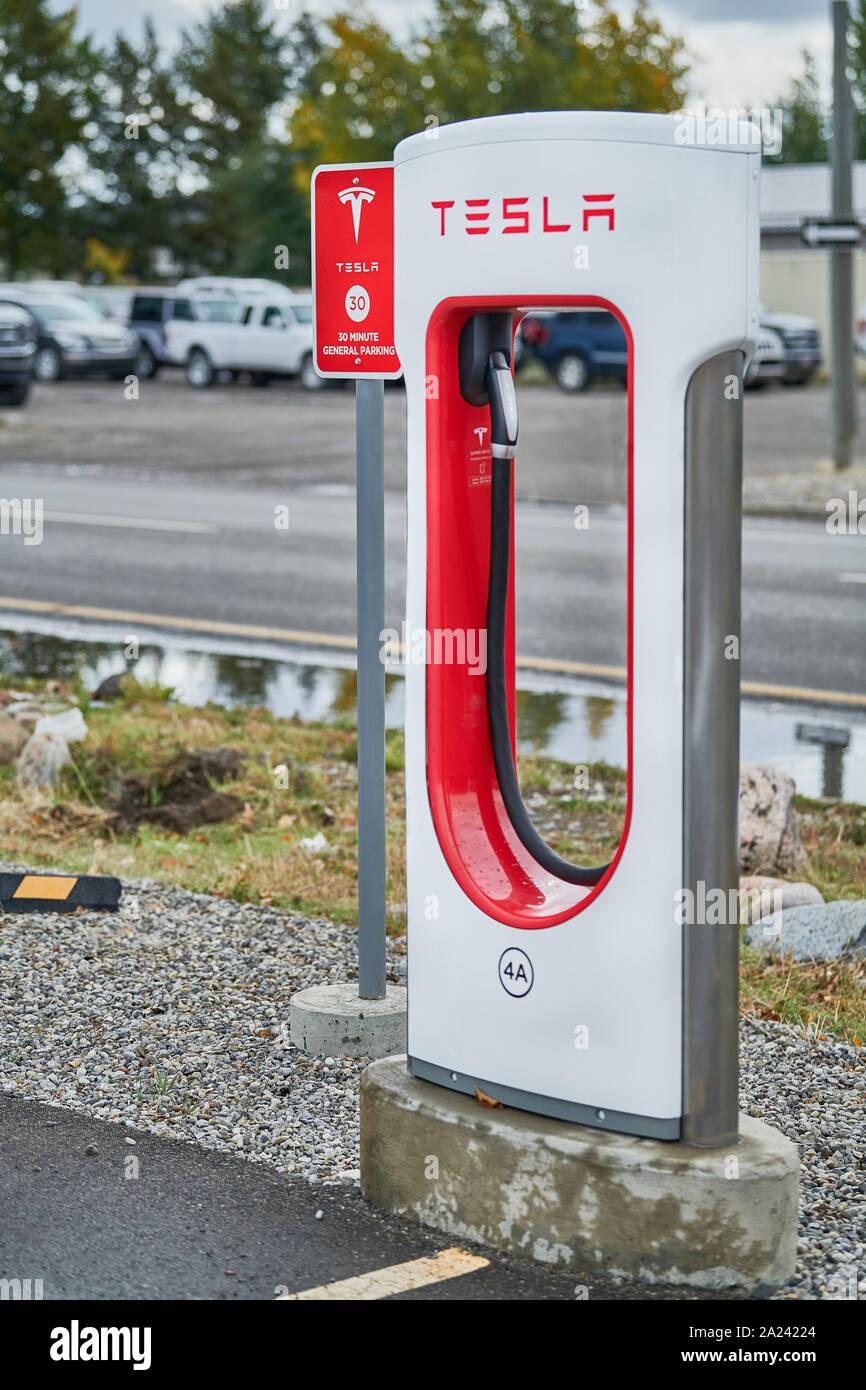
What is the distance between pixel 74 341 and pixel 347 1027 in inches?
1115

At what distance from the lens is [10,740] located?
7.66 m

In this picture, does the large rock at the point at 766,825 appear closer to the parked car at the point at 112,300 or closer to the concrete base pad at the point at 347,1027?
the concrete base pad at the point at 347,1027

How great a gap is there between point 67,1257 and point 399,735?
15.6 ft

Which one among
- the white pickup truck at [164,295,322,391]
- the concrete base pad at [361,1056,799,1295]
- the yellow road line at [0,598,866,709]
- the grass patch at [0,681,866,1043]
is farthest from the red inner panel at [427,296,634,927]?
the white pickup truck at [164,295,322,391]

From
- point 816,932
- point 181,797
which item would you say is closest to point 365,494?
point 816,932

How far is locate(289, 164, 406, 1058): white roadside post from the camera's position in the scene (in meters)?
4.25

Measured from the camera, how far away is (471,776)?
3.96m

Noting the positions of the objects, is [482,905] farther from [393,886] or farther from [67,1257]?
[393,886]

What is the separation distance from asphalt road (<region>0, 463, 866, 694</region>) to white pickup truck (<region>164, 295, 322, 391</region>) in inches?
517

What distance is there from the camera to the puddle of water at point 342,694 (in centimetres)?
809

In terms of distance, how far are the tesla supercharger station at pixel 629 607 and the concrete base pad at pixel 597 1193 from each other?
0.27 feet

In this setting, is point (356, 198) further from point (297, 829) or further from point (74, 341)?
point (74, 341)
